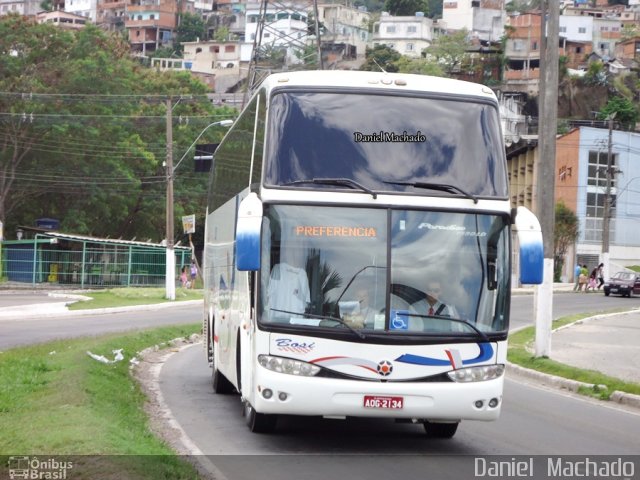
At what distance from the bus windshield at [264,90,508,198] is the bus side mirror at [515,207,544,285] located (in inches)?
20.9

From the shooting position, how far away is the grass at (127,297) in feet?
137

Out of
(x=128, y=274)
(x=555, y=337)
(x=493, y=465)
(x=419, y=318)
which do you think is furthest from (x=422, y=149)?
(x=128, y=274)

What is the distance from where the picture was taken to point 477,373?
11.1 metres

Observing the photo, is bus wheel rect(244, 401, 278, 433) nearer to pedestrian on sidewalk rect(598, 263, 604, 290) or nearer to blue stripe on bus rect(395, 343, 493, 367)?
blue stripe on bus rect(395, 343, 493, 367)

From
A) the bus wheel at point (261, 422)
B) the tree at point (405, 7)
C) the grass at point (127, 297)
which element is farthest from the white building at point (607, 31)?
the bus wheel at point (261, 422)

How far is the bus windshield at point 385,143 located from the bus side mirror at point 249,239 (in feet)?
1.80

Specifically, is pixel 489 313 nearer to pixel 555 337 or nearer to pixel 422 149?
pixel 422 149

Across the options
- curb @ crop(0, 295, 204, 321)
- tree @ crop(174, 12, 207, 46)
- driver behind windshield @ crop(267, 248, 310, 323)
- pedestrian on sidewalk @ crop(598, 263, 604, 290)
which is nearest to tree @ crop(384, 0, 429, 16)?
tree @ crop(174, 12, 207, 46)

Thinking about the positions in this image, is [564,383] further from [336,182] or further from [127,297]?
[127,297]

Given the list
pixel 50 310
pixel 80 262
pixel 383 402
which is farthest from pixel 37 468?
pixel 80 262

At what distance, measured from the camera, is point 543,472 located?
33.2 feet

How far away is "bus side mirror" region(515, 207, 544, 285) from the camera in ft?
35.2

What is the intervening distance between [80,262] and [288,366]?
4853 centimetres

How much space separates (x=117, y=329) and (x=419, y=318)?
20.1 metres
